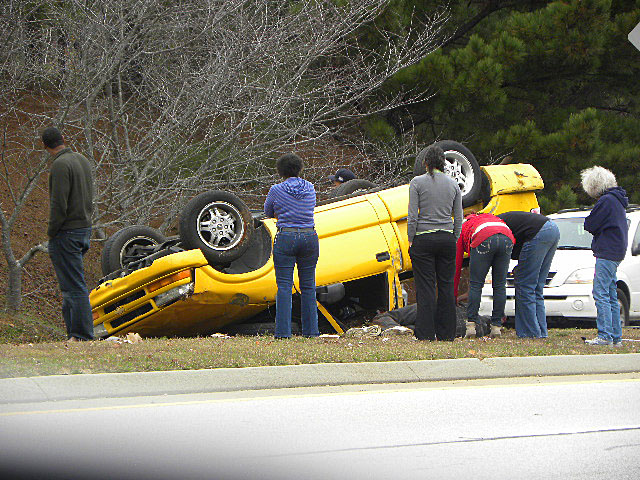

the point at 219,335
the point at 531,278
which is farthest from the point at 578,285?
the point at 219,335

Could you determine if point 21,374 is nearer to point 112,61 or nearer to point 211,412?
point 211,412

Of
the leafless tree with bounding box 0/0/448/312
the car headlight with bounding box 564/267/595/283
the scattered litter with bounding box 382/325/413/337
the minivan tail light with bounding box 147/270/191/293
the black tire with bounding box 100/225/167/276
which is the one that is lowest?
the scattered litter with bounding box 382/325/413/337

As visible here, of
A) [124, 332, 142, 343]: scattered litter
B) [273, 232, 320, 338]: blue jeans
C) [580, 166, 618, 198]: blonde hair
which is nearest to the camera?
[124, 332, 142, 343]: scattered litter

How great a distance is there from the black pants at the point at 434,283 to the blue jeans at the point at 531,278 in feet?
3.87

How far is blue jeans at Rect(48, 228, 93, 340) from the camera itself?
9156 millimetres

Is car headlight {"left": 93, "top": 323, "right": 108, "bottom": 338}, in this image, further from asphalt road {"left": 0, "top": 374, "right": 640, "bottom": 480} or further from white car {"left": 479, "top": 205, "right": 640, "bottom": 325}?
white car {"left": 479, "top": 205, "right": 640, "bottom": 325}

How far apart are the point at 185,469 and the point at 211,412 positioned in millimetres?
1361

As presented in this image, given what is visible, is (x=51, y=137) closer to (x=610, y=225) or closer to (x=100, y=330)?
(x=100, y=330)

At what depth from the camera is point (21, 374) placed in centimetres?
707

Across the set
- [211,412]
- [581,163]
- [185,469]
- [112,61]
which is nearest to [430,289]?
[211,412]

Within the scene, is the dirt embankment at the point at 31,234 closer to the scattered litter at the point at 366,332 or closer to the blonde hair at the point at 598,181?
the scattered litter at the point at 366,332

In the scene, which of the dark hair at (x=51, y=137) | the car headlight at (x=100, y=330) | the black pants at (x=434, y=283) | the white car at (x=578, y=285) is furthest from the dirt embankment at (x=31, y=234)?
the white car at (x=578, y=285)

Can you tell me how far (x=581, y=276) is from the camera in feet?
42.0

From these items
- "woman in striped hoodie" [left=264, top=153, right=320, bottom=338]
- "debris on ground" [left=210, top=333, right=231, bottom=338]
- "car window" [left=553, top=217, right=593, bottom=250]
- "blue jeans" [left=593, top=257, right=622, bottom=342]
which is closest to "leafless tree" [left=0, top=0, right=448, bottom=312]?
"debris on ground" [left=210, top=333, right=231, bottom=338]
